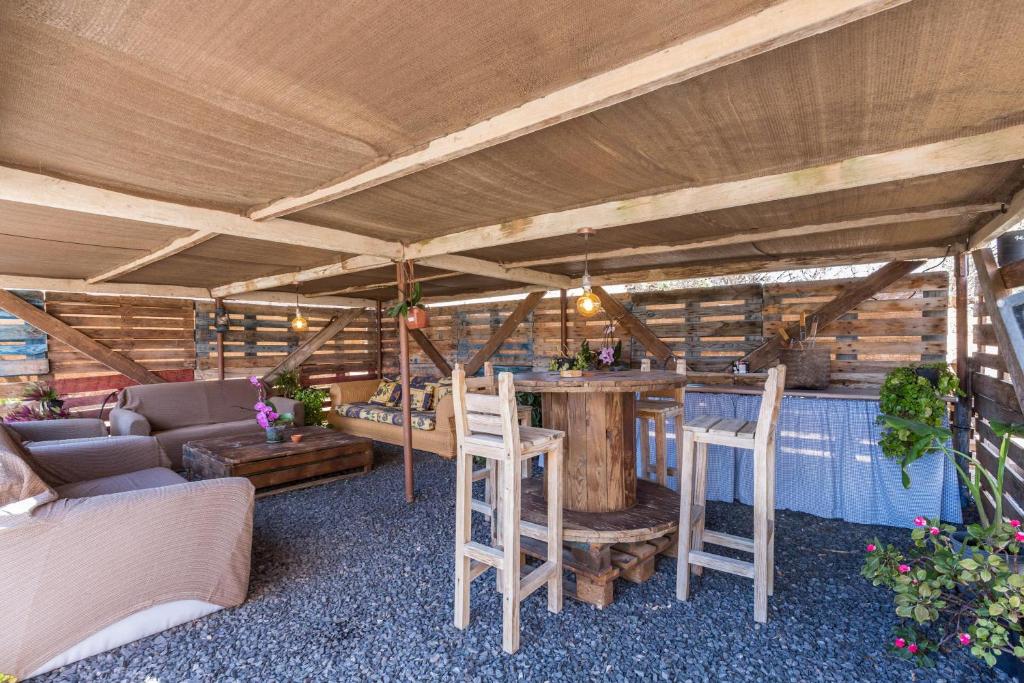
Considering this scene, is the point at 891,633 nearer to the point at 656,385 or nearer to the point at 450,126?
the point at 656,385

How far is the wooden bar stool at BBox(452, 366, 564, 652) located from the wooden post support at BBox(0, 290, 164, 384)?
6.50 m

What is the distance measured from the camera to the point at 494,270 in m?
5.41

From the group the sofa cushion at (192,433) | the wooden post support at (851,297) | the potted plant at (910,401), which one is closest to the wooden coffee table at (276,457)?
the sofa cushion at (192,433)

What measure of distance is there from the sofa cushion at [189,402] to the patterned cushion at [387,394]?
1.72 metres

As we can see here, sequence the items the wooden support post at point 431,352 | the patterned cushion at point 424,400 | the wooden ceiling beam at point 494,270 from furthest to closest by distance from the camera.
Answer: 1. the wooden support post at point 431,352
2. the patterned cushion at point 424,400
3. the wooden ceiling beam at point 494,270

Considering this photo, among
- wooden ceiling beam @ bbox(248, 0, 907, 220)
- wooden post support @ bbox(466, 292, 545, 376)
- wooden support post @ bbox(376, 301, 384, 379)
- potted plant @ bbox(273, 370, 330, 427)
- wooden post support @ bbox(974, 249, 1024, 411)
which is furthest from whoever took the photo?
wooden support post @ bbox(376, 301, 384, 379)

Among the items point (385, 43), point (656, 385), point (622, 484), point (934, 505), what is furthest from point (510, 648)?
point (934, 505)

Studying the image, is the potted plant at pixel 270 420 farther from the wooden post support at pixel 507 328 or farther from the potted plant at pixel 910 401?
the potted plant at pixel 910 401

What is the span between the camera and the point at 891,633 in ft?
8.05

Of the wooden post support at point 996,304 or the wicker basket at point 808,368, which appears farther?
the wicker basket at point 808,368

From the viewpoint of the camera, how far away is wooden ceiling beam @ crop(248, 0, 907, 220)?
1.33 meters

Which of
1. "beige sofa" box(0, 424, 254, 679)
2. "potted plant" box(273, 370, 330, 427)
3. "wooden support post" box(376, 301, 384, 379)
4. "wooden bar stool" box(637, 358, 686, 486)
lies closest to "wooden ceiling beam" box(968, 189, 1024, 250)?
"wooden bar stool" box(637, 358, 686, 486)

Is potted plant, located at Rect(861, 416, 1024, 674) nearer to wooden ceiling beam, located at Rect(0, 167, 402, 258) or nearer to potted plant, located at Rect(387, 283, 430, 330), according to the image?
potted plant, located at Rect(387, 283, 430, 330)

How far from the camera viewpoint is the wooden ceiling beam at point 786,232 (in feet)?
10.6
